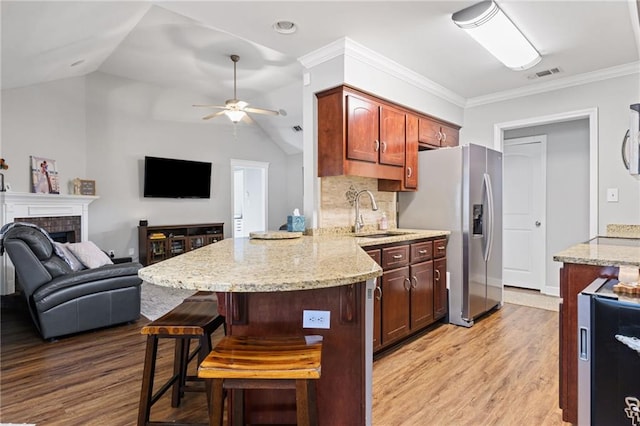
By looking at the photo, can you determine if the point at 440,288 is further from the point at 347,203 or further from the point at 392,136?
the point at 392,136

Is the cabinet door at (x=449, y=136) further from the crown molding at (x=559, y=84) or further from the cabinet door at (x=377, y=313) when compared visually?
the cabinet door at (x=377, y=313)

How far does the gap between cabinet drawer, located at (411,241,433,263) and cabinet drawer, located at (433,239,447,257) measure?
7 centimetres

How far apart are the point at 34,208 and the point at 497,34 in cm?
554

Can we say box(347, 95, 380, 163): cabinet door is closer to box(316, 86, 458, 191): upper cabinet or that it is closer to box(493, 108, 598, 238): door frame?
box(316, 86, 458, 191): upper cabinet

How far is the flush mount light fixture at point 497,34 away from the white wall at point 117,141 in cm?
369

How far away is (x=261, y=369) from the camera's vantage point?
3.80 ft

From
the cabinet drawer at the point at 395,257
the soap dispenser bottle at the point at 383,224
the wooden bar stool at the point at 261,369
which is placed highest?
the soap dispenser bottle at the point at 383,224

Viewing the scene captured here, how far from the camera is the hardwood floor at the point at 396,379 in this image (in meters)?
2.01

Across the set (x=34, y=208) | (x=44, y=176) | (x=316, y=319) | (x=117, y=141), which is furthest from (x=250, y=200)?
(x=316, y=319)

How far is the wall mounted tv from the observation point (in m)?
6.08

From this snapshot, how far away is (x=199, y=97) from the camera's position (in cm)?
671

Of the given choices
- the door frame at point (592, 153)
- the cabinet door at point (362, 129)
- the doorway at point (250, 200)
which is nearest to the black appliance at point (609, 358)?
the cabinet door at point (362, 129)

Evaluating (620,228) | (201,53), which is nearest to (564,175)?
(620,228)

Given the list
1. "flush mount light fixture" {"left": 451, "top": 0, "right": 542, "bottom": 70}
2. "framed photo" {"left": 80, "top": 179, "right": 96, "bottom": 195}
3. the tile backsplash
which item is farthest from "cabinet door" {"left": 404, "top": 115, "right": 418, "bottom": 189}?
"framed photo" {"left": 80, "top": 179, "right": 96, "bottom": 195}
